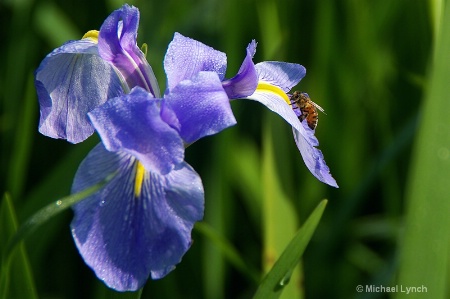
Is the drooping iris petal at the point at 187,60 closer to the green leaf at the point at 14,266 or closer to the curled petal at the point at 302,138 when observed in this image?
the curled petal at the point at 302,138

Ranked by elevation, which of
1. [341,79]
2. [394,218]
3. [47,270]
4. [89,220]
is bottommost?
[47,270]

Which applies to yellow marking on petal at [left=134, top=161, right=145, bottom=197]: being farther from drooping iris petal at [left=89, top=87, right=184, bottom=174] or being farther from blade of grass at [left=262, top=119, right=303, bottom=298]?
blade of grass at [left=262, top=119, right=303, bottom=298]

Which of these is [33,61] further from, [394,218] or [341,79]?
[394,218]

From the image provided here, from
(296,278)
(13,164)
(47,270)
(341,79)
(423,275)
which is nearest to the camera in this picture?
(423,275)

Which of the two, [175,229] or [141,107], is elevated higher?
[141,107]

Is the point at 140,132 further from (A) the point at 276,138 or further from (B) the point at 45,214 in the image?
(A) the point at 276,138

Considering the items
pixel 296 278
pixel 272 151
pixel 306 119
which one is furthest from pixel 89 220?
pixel 272 151

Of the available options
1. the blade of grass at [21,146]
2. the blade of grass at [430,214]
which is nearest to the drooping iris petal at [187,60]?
the blade of grass at [430,214]

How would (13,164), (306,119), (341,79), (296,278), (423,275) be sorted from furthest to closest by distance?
(341,79) → (13,164) → (296,278) → (306,119) → (423,275)
